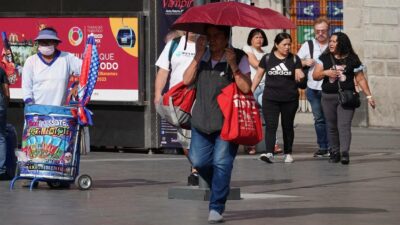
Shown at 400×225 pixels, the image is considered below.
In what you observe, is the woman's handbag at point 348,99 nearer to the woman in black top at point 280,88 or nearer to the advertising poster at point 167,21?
the woman in black top at point 280,88

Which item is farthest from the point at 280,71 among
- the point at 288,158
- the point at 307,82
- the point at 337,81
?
the point at 307,82

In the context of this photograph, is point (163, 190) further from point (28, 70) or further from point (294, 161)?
point (294, 161)

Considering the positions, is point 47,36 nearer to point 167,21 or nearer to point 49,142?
point 49,142

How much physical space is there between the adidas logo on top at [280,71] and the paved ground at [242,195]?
1159 mm

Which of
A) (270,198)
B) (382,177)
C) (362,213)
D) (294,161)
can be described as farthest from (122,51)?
(362,213)

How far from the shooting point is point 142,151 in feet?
63.4

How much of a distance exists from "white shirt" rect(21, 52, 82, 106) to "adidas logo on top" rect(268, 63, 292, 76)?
4.12m

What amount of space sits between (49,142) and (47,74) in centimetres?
72

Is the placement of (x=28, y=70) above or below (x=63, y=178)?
above

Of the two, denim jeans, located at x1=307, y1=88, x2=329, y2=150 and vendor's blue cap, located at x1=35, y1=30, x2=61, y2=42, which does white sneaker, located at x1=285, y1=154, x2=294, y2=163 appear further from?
vendor's blue cap, located at x1=35, y1=30, x2=61, y2=42

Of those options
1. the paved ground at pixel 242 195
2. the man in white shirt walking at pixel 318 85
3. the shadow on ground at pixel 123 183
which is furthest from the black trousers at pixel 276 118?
the shadow on ground at pixel 123 183

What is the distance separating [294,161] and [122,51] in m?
2.90

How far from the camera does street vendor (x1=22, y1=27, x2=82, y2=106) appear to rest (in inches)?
546

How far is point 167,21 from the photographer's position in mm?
18438
